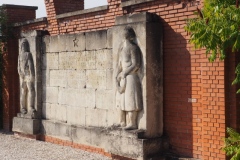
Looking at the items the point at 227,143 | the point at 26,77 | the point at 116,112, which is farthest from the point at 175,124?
the point at 26,77

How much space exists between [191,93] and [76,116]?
3.48 meters

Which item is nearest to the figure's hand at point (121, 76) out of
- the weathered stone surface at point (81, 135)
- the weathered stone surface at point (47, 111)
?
the weathered stone surface at point (81, 135)

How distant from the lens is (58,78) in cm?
1023

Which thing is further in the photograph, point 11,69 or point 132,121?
point 11,69

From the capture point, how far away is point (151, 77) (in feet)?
24.2

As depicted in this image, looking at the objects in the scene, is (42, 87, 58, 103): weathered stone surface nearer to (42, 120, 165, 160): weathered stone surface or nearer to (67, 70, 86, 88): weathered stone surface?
(67, 70, 86, 88): weathered stone surface

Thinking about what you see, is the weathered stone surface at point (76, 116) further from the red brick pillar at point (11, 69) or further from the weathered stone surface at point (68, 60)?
the red brick pillar at point (11, 69)

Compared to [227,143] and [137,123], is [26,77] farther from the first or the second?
[227,143]

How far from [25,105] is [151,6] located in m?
5.24

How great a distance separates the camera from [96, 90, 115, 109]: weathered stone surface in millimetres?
8469

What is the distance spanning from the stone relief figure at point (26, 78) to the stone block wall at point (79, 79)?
0.37 meters

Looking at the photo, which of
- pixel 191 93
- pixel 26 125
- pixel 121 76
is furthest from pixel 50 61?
pixel 191 93

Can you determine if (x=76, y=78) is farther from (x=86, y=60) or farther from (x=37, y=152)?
(x=37, y=152)

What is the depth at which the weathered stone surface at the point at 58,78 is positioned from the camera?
10.0 metres
